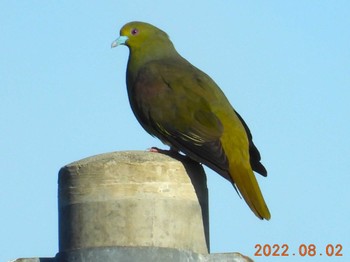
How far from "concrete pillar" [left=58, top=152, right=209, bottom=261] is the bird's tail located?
111cm

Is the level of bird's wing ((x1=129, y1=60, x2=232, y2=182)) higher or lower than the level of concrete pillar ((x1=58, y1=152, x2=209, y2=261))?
higher

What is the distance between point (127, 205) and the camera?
14.1 feet

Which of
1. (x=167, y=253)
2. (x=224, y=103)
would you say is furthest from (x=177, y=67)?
(x=167, y=253)

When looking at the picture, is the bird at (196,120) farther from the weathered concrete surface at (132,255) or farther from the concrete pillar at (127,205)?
the weathered concrete surface at (132,255)

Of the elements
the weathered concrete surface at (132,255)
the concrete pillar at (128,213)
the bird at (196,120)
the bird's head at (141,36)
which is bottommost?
the weathered concrete surface at (132,255)

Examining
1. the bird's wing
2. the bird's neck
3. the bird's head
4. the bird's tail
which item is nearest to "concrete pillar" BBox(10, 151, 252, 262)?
the bird's tail

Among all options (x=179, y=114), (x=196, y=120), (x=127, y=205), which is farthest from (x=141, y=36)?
(x=127, y=205)

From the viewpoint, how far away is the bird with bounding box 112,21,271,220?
19.3 ft

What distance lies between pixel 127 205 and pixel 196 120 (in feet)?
6.67

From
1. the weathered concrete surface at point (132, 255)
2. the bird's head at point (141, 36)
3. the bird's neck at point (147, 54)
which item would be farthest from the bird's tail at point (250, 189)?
the bird's head at point (141, 36)

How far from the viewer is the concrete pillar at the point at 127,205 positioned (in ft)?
14.1

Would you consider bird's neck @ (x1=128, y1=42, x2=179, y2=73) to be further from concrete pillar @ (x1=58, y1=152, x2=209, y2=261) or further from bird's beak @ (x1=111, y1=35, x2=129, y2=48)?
concrete pillar @ (x1=58, y1=152, x2=209, y2=261)

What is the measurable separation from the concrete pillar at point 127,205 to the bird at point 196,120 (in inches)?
46.7

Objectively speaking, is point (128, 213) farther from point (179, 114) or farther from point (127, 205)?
point (179, 114)
